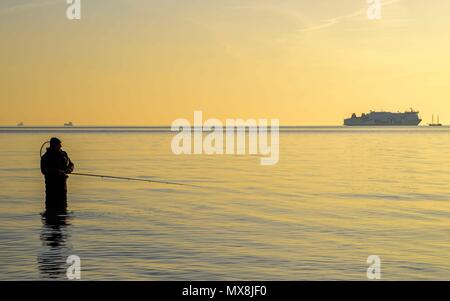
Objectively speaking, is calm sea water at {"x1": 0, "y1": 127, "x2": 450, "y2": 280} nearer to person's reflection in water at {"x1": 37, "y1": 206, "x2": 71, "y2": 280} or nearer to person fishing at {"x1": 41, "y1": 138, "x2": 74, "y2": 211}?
person's reflection in water at {"x1": 37, "y1": 206, "x2": 71, "y2": 280}

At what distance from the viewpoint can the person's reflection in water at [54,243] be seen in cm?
1384

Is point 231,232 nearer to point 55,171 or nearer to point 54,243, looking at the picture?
point 54,243

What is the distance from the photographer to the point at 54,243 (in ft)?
56.4

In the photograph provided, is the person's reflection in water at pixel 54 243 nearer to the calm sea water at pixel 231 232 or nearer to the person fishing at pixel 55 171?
the calm sea water at pixel 231 232

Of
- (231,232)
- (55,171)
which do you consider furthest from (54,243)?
(231,232)

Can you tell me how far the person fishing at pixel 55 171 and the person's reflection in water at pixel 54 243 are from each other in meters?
0.35

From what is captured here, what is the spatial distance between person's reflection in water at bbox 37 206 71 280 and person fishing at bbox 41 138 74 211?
0.35 m

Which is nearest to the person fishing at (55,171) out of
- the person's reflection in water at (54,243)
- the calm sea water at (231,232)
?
the person's reflection in water at (54,243)

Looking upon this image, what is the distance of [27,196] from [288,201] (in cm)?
1210

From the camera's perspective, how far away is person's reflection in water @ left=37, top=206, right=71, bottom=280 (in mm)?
13836

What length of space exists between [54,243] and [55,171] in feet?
13.4

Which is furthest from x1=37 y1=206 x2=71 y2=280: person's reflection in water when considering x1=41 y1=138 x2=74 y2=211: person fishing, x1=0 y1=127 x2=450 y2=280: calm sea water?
x1=41 y1=138 x2=74 y2=211: person fishing
